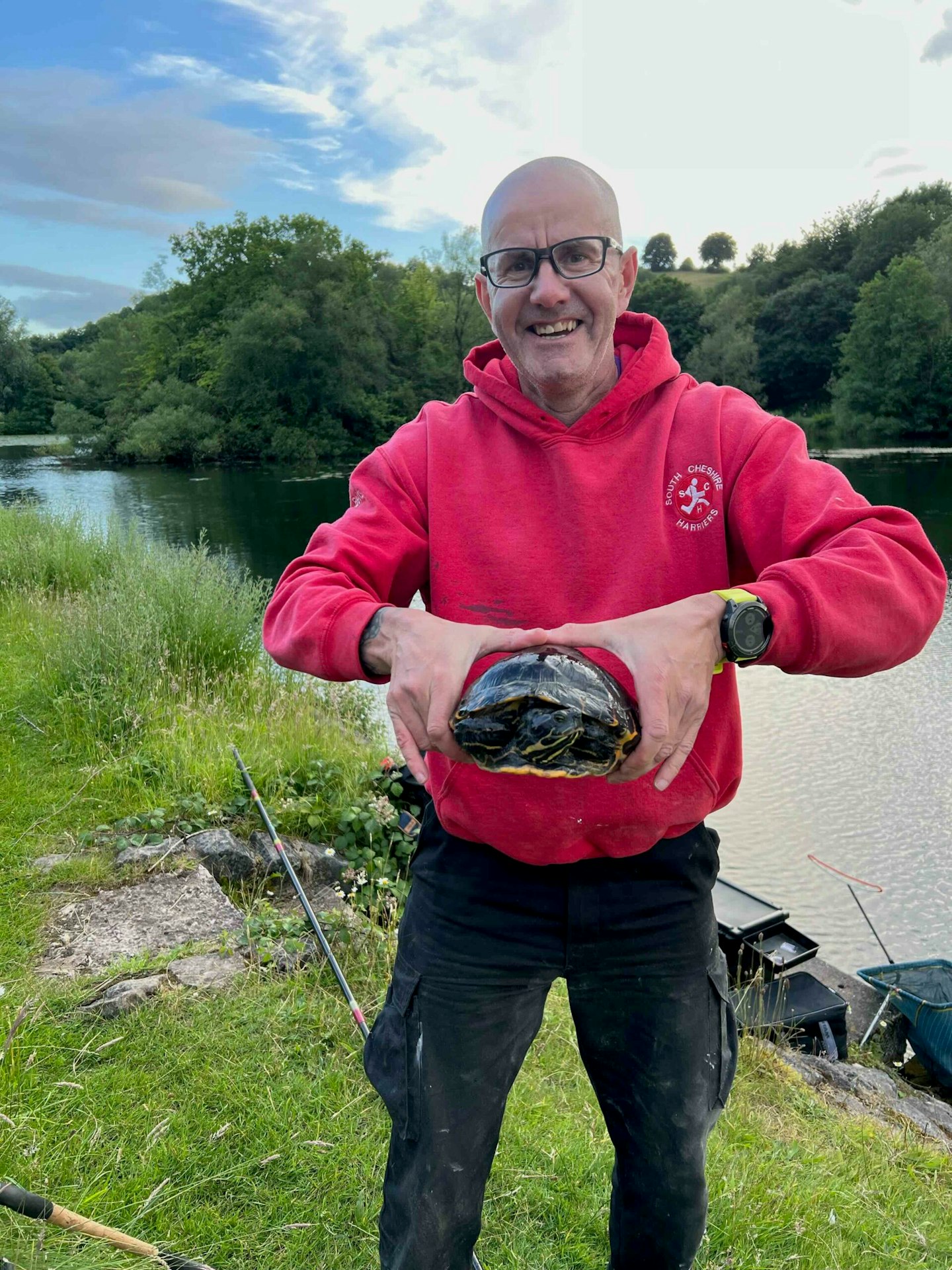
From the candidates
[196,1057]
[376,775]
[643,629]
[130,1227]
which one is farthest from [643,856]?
[376,775]

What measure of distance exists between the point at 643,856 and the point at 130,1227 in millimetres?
1702

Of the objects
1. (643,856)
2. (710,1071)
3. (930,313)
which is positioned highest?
(930,313)

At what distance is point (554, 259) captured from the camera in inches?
80.6

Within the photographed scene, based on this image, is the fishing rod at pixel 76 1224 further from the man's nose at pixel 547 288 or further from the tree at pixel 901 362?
the tree at pixel 901 362

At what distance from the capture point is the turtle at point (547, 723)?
167 centimetres

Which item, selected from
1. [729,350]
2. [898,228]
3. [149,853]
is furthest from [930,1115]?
[898,228]

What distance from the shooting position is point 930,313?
1751 inches

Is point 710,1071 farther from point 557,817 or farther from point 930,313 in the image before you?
point 930,313

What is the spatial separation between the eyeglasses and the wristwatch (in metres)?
0.97

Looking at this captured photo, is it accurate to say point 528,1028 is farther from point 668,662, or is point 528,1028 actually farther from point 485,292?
point 485,292

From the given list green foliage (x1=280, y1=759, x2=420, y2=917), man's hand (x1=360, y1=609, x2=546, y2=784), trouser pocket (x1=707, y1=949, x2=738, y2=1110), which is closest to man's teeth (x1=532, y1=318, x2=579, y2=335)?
man's hand (x1=360, y1=609, x2=546, y2=784)

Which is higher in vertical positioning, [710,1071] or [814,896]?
[710,1071]

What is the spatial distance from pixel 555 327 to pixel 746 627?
37.6 inches

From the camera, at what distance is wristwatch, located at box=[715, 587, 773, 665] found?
5.16ft
